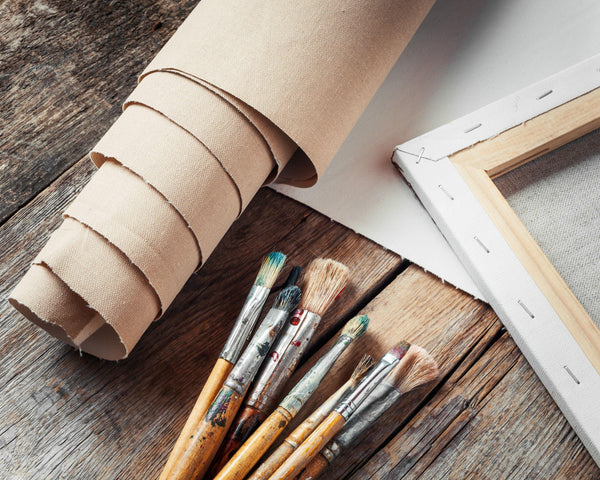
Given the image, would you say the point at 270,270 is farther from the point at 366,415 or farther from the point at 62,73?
the point at 62,73

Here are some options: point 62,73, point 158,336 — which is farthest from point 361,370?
point 62,73

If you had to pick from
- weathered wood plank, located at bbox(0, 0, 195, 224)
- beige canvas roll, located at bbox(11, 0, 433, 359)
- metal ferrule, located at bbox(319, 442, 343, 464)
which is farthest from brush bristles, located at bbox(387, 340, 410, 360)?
weathered wood plank, located at bbox(0, 0, 195, 224)

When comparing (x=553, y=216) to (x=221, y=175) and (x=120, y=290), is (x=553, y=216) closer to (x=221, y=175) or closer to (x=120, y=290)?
(x=221, y=175)

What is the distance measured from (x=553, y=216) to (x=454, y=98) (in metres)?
0.21

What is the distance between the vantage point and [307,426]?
57cm

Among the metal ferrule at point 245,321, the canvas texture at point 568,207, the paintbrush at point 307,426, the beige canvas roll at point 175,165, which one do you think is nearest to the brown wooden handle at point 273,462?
the paintbrush at point 307,426

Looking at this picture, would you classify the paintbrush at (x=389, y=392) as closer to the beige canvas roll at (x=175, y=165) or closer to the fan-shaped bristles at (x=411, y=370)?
the fan-shaped bristles at (x=411, y=370)

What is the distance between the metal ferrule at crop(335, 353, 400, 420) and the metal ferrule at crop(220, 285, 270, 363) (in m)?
0.12

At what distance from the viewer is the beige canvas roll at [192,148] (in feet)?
1.76

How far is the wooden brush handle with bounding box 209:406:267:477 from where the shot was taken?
57 cm

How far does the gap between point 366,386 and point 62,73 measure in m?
0.55

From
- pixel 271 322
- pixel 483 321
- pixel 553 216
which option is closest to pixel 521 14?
pixel 553 216

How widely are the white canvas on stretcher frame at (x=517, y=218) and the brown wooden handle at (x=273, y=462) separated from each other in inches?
11.6

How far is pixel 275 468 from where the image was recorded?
0.55 metres
